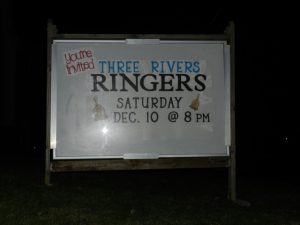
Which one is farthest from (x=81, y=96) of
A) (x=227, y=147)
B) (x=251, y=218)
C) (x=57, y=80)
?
(x=251, y=218)

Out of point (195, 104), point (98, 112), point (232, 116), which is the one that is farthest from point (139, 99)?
point (232, 116)

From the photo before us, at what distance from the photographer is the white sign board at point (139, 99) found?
26.0ft

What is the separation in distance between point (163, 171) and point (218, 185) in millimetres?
1880

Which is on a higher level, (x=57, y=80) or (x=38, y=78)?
(x=38, y=78)

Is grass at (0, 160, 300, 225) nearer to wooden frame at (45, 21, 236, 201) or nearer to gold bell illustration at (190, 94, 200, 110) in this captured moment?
wooden frame at (45, 21, 236, 201)

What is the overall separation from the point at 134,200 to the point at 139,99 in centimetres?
158

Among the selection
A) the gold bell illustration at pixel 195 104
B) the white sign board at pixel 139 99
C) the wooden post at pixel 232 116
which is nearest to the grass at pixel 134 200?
the wooden post at pixel 232 116

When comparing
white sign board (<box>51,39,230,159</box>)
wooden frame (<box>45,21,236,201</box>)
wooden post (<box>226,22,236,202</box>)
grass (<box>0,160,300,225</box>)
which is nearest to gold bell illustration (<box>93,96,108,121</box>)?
white sign board (<box>51,39,230,159</box>)

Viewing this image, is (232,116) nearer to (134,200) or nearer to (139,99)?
(139,99)

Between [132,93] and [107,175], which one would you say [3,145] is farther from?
[132,93]

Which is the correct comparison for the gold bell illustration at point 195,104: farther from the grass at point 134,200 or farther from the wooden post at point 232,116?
the grass at point 134,200

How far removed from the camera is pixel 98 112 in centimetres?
796

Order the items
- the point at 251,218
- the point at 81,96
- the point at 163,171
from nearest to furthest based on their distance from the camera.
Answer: the point at 251,218 → the point at 81,96 → the point at 163,171

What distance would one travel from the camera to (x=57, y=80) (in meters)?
7.94
